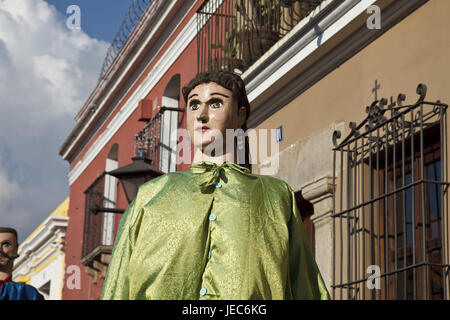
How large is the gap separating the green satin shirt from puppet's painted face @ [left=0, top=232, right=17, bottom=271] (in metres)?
2.66

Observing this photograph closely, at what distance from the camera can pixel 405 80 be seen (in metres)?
6.45

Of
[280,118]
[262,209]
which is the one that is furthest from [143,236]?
[280,118]

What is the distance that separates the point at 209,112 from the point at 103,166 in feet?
41.3

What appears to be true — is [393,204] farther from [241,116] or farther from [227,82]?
[227,82]

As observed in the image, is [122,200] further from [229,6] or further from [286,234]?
[286,234]

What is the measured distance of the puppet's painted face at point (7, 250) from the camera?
6.05m

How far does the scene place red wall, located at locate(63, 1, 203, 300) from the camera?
1203 cm

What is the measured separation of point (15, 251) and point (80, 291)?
10.6 metres

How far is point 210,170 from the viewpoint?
3.67 meters

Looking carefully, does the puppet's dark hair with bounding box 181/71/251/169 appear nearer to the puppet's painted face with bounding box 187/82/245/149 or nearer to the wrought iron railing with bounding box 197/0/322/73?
the puppet's painted face with bounding box 187/82/245/149

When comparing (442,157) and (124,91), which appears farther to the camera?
(124,91)

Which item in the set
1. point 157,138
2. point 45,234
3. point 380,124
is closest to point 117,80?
point 157,138

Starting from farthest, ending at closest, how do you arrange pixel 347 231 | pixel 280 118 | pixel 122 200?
pixel 122 200 < pixel 280 118 < pixel 347 231

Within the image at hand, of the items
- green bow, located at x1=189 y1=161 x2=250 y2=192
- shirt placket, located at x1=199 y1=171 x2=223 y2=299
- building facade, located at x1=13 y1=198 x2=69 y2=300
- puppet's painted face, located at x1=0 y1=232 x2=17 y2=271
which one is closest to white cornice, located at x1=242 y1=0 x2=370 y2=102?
puppet's painted face, located at x1=0 y1=232 x2=17 y2=271
